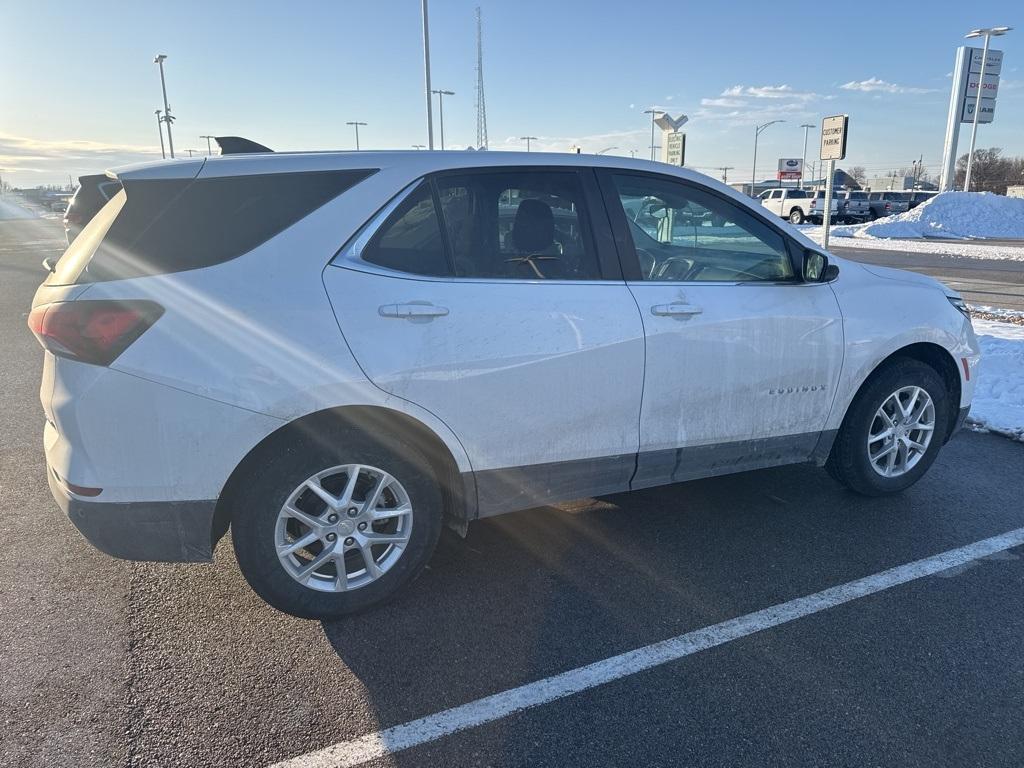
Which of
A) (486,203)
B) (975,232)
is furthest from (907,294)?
(975,232)

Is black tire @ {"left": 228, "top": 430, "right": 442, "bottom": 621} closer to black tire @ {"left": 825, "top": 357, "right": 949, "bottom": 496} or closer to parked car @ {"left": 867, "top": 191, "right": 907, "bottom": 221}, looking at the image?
black tire @ {"left": 825, "top": 357, "right": 949, "bottom": 496}

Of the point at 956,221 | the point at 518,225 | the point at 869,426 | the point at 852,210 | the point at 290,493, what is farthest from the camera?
the point at 852,210

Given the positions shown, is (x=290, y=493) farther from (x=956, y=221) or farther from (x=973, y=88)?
(x=973, y=88)

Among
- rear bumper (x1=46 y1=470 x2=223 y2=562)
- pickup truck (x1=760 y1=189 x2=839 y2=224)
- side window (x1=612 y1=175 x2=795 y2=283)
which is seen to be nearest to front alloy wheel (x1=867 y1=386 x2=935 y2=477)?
side window (x1=612 y1=175 x2=795 y2=283)

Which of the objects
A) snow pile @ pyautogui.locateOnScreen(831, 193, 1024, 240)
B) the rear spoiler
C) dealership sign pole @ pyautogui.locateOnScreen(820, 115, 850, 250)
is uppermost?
dealership sign pole @ pyautogui.locateOnScreen(820, 115, 850, 250)

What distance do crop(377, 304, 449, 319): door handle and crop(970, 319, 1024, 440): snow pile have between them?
4654 millimetres

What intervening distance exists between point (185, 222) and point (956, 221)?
39876 mm

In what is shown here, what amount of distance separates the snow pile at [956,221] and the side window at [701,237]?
3071 centimetres

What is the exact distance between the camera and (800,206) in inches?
1564

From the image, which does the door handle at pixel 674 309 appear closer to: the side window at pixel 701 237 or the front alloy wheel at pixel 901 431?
the side window at pixel 701 237

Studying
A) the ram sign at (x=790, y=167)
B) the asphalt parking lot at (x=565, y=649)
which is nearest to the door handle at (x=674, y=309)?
the asphalt parking lot at (x=565, y=649)

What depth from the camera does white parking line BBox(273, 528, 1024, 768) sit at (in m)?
2.34

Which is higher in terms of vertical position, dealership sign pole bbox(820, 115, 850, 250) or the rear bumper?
dealership sign pole bbox(820, 115, 850, 250)

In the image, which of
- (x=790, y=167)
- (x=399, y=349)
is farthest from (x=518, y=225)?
(x=790, y=167)
